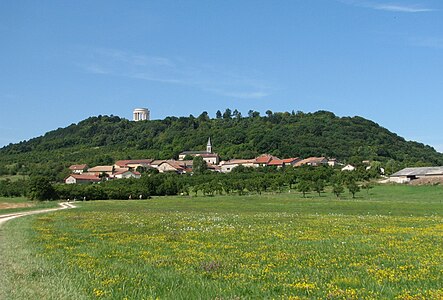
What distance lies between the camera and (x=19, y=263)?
19688 millimetres

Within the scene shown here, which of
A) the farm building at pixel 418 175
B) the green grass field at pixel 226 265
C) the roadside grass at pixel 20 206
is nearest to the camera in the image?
the green grass field at pixel 226 265

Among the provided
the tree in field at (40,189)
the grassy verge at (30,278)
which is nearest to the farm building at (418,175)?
the tree in field at (40,189)

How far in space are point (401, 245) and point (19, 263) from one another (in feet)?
54.6

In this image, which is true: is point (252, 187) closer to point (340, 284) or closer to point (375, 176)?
point (375, 176)

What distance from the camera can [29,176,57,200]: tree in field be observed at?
355ft

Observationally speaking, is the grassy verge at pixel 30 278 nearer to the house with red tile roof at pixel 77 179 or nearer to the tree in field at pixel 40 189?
the tree in field at pixel 40 189

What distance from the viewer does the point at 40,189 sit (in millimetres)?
108875

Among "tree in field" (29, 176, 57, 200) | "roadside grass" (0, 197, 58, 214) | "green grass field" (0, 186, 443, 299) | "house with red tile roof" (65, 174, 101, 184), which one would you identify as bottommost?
"green grass field" (0, 186, 443, 299)

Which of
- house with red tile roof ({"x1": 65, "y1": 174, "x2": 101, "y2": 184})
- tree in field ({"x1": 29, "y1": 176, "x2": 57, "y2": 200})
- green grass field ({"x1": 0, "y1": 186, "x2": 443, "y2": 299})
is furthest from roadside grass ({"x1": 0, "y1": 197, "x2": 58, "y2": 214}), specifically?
house with red tile roof ({"x1": 65, "y1": 174, "x2": 101, "y2": 184})

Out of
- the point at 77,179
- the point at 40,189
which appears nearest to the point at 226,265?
the point at 40,189

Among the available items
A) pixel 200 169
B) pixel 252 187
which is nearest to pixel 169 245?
pixel 252 187

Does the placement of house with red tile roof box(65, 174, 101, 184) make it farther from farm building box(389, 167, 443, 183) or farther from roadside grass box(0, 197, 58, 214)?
farm building box(389, 167, 443, 183)

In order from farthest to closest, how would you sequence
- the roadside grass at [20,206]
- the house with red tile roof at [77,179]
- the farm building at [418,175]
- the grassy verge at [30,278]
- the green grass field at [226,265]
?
1. the house with red tile roof at [77,179]
2. the farm building at [418,175]
3. the roadside grass at [20,206]
4. the grassy verge at [30,278]
5. the green grass field at [226,265]

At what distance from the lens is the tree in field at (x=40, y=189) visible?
108 meters
